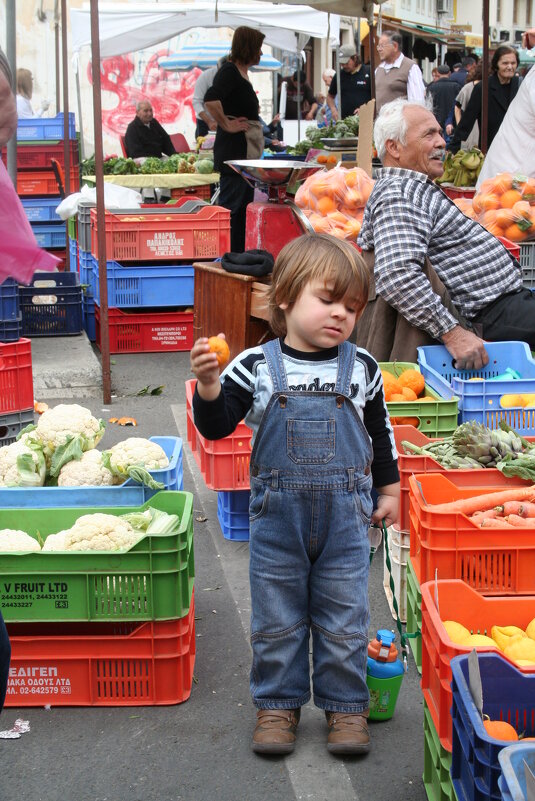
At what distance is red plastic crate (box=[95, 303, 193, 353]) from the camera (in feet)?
27.0

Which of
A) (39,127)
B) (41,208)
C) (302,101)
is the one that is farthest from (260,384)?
(302,101)

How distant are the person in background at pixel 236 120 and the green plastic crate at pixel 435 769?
7232 millimetres

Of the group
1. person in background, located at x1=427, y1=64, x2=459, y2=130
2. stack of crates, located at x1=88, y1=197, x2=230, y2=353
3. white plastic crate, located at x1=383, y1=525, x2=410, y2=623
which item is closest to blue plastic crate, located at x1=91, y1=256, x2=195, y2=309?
stack of crates, located at x1=88, y1=197, x2=230, y2=353

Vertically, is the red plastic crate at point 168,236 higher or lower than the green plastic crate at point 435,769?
higher

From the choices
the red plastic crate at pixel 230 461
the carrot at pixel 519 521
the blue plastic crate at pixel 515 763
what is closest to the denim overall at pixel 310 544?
the carrot at pixel 519 521

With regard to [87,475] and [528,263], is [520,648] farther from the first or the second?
[528,263]

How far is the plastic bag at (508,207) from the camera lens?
259 inches

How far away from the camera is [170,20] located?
51.7 ft

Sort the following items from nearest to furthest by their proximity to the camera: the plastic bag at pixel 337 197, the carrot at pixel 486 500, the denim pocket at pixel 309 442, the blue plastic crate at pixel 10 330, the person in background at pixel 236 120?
the denim pocket at pixel 309 442 → the carrot at pixel 486 500 → the blue plastic crate at pixel 10 330 → the plastic bag at pixel 337 197 → the person in background at pixel 236 120

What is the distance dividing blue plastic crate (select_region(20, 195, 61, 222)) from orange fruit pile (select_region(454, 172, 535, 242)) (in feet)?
18.5

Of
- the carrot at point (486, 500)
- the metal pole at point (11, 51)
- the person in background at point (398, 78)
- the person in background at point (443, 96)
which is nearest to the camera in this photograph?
the carrot at point (486, 500)

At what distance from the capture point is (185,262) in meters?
8.38

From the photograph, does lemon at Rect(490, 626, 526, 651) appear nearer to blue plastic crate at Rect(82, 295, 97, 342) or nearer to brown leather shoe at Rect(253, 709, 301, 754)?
brown leather shoe at Rect(253, 709, 301, 754)

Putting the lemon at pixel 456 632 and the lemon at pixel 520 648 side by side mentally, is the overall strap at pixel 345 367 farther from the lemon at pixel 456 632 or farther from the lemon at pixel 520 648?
the lemon at pixel 520 648
